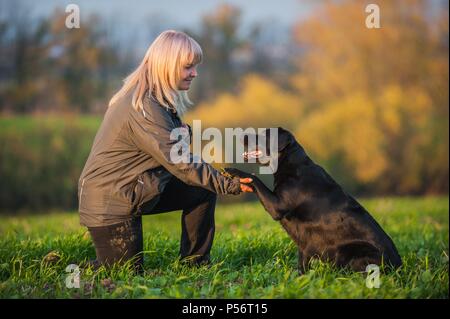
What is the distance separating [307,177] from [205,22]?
20010mm

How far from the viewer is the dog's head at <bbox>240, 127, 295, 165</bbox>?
14.9ft

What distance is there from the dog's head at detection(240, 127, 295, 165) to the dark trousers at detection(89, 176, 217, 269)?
48cm

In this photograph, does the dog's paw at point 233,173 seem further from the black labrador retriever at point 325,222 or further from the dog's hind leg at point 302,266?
the dog's hind leg at point 302,266

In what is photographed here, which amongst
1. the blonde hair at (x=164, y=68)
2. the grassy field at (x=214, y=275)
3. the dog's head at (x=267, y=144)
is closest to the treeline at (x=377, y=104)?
the grassy field at (x=214, y=275)

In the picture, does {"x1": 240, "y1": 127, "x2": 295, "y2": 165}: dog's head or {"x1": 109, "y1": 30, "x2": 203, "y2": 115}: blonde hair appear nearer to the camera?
{"x1": 109, "y1": 30, "x2": 203, "y2": 115}: blonde hair

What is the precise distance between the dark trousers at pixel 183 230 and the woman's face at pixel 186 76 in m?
0.73

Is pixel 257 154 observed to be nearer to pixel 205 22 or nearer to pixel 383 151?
pixel 383 151

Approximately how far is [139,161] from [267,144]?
1.08 m

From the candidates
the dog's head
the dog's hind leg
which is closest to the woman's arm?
the dog's head

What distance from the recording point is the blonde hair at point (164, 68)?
13.9 ft

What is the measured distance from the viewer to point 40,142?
57.7 feet

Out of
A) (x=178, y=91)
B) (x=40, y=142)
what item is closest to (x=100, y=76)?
(x=40, y=142)

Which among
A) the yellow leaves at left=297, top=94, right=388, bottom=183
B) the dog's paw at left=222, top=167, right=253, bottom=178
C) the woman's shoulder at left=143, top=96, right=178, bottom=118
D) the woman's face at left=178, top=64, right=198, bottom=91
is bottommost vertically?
the yellow leaves at left=297, top=94, right=388, bottom=183

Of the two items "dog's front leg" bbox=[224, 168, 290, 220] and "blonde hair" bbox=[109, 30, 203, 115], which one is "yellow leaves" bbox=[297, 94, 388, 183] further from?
"blonde hair" bbox=[109, 30, 203, 115]
